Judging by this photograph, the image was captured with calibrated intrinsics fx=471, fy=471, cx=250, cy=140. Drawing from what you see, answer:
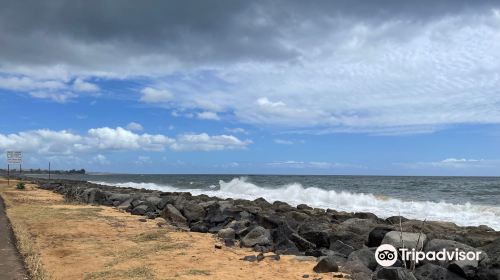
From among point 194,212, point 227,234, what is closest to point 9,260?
point 227,234

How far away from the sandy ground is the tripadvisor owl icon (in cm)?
100

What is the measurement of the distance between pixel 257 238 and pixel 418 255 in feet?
11.5

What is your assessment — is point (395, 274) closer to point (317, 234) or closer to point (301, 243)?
point (301, 243)

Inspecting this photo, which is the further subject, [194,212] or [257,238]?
[194,212]

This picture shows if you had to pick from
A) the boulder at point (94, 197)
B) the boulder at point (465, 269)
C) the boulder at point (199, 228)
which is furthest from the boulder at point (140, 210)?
the boulder at point (465, 269)

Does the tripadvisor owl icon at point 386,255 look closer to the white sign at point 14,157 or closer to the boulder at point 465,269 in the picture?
the boulder at point 465,269

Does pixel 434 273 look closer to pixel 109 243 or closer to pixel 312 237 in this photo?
pixel 312 237

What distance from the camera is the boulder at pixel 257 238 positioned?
10.2 metres

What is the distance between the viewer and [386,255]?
8.20 metres

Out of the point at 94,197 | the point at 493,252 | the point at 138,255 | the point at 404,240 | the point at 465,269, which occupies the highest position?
the point at 94,197

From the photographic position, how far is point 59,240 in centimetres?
1068

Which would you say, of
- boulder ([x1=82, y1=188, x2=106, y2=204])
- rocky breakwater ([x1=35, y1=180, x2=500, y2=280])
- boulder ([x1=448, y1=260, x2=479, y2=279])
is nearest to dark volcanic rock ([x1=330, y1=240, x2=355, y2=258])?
rocky breakwater ([x1=35, y1=180, x2=500, y2=280])

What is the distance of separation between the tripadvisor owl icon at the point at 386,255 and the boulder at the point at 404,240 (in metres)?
0.19

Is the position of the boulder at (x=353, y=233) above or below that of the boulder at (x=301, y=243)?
above
